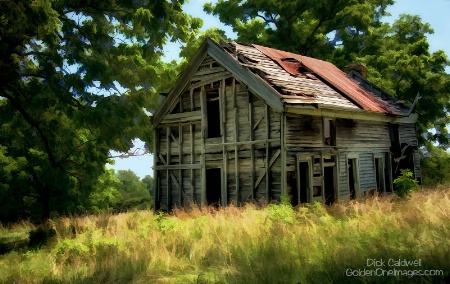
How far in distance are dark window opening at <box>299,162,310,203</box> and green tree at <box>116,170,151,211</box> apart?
16.1 m

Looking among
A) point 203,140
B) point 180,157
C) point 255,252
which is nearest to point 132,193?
point 180,157

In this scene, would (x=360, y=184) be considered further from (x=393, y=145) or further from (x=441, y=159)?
(x=441, y=159)

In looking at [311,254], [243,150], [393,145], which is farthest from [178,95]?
[311,254]

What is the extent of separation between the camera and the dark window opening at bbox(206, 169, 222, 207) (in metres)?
16.0

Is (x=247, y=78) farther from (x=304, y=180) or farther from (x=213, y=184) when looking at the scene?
(x=213, y=184)

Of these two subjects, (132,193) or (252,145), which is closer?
(252,145)

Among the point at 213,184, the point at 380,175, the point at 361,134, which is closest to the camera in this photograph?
the point at 213,184

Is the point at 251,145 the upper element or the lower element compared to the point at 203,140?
lower

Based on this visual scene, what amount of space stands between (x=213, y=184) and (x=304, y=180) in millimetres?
3905

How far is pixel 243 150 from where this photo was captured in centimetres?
1466

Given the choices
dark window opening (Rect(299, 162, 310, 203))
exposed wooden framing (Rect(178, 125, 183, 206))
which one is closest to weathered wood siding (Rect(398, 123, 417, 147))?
dark window opening (Rect(299, 162, 310, 203))

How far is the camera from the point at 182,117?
16.9 m

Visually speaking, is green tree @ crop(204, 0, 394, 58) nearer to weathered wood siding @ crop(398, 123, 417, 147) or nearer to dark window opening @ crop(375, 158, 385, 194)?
weathered wood siding @ crop(398, 123, 417, 147)

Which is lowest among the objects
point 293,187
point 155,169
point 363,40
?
point 293,187
